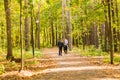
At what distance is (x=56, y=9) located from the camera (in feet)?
202

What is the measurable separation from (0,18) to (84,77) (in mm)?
31504

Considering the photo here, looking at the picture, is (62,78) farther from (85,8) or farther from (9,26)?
(85,8)

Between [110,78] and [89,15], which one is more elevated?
[89,15]

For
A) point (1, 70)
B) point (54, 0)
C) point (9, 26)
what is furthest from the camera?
point (54, 0)

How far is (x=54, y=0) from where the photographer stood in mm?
60062

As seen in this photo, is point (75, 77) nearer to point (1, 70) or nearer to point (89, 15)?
point (1, 70)

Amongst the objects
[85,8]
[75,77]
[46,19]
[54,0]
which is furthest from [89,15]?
[46,19]

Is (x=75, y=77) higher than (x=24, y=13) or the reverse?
the reverse

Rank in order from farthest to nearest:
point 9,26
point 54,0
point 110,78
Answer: point 54,0, point 9,26, point 110,78

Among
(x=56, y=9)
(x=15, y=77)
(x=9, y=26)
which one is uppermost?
(x=56, y=9)

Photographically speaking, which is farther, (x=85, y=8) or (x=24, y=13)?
(x=85, y=8)

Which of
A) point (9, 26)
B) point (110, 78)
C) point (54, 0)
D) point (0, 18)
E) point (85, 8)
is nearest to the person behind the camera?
point (110, 78)

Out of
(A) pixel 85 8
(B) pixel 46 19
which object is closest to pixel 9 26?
(A) pixel 85 8

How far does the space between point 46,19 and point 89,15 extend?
30525 mm
